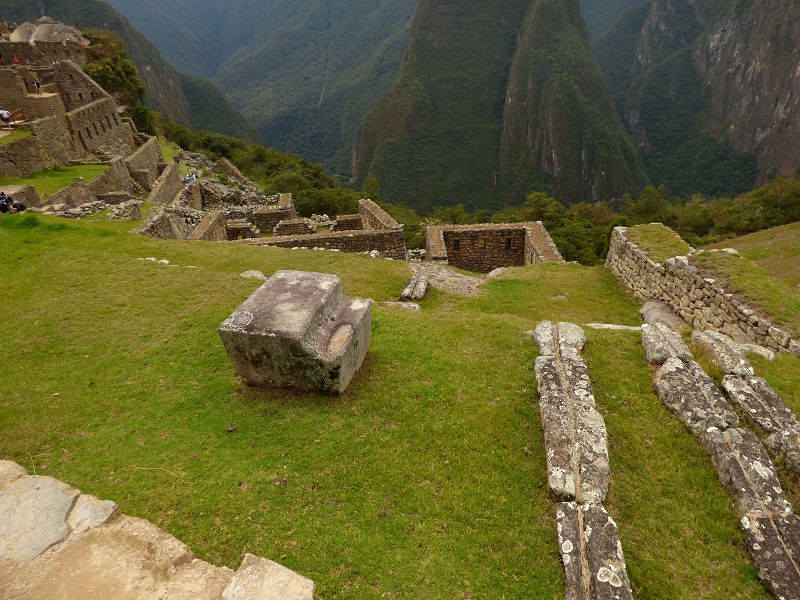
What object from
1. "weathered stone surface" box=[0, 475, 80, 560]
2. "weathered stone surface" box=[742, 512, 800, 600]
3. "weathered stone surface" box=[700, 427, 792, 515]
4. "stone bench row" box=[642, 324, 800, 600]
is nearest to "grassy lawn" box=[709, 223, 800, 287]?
"stone bench row" box=[642, 324, 800, 600]

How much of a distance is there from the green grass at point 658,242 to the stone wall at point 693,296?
0.55 ft

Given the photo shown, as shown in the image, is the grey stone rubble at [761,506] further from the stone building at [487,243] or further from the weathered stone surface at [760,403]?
the stone building at [487,243]

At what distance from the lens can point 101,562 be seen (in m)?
3.26

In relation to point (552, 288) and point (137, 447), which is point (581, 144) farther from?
point (137, 447)

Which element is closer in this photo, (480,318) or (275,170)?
(480,318)

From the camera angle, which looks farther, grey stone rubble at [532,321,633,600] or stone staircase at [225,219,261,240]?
stone staircase at [225,219,261,240]

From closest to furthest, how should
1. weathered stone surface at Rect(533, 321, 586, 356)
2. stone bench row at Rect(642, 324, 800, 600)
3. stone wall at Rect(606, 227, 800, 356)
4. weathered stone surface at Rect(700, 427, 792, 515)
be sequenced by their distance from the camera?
stone bench row at Rect(642, 324, 800, 600)
weathered stone surface at Rect(700, 427, 792, 515)
weathered stone surface at Rect(533, 321, 586, 356)
stone wall at Rect(606, 227, 800, 356)

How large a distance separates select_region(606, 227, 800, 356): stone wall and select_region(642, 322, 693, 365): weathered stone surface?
2154 millimetres

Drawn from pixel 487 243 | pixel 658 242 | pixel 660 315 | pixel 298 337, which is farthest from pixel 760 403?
pixel 487 243

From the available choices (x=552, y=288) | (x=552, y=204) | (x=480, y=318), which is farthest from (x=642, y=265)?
(x=552, y=204)

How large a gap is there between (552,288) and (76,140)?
1130 inches

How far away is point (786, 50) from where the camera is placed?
159250 mm

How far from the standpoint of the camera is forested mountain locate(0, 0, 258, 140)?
4678 inches

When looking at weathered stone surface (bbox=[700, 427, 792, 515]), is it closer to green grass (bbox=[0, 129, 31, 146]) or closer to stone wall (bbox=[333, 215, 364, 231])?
stone wall (bbox=[333, 215, 364, 231])
